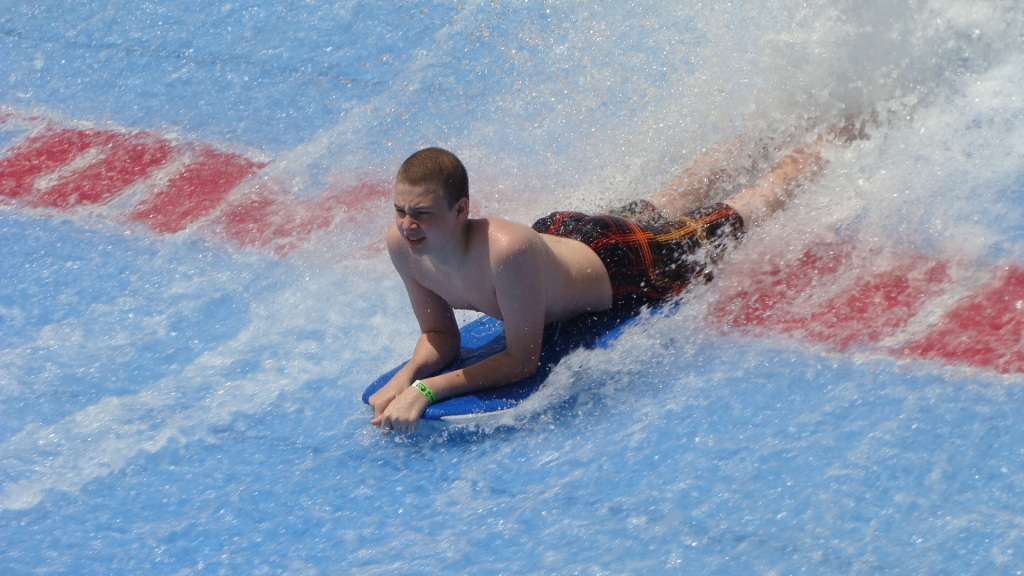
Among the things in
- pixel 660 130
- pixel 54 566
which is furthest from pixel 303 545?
pixel 660 130

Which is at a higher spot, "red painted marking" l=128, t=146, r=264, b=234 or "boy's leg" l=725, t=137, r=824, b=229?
"red painted marking" l=128, t=146, r=264, b=234

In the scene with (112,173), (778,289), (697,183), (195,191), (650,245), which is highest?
(112,173)

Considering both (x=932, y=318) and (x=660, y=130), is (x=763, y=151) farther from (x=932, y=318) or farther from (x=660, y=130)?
(x=932, y=318)

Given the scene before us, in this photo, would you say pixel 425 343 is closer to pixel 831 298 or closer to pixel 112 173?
pixel 831 298

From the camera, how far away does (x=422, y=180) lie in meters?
2.96

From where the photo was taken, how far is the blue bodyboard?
129 inches

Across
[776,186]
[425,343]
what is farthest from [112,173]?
[776,186]

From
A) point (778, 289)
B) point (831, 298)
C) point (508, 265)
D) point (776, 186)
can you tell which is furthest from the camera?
point (776, 186)

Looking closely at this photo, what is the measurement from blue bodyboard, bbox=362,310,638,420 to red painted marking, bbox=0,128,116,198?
3.19 metres

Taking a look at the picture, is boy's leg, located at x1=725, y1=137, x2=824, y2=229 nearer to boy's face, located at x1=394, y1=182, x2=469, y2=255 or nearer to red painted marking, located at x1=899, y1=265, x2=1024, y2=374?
red painted marking, located at x1=899, y1=265, x2=1024, y2=374

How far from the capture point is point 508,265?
306cm

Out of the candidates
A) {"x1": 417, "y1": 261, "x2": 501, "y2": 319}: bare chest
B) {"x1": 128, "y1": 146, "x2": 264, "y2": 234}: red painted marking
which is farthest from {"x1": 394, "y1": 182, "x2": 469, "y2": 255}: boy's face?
{"x1": 128, "y1": 146, "x2": 264, "y2": 234}: red painted marking

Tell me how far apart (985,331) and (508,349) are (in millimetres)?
1593

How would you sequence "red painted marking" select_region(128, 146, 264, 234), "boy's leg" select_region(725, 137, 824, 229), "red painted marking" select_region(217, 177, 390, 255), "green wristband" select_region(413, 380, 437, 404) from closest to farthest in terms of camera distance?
"green wristband" select_region(413, 380, 437, 404), "boy's leg" select_region(725, 137, 824, 229), "red painted marking" select_region(217, 177, 390, 255), "red painted marking" select_region(128, 146, 264, 234)
